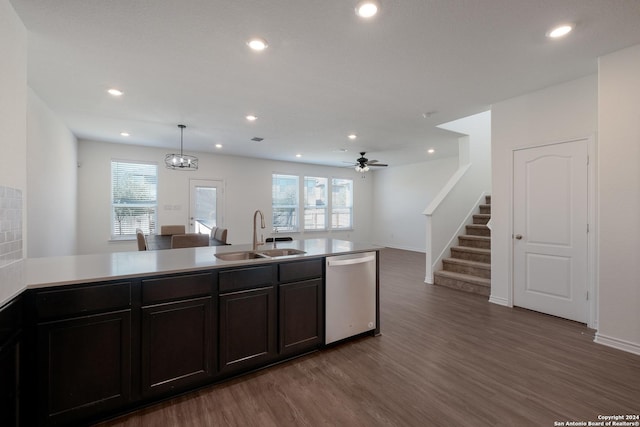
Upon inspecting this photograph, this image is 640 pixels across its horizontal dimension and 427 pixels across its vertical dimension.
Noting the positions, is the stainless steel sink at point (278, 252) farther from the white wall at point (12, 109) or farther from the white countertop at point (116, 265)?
the white wall at point (12, 109)

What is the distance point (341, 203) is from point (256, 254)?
7.09 metres

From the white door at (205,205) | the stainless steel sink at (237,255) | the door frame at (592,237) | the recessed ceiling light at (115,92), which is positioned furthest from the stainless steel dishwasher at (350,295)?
the white door at (205,205)

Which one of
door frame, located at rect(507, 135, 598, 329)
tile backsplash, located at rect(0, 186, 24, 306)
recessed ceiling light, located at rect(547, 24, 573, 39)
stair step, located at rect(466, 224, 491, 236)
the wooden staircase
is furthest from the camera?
stair step, located at rect(466, 224, 491, 236)

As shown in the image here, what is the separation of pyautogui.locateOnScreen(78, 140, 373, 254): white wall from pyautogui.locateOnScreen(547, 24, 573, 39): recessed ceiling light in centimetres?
659

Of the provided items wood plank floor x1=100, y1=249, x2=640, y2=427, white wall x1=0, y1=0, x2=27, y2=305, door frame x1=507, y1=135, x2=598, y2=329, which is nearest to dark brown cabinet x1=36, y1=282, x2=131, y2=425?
wood plank floor x1=100, y1=249, x2=640, y2=427

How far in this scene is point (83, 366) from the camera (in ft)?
5.30

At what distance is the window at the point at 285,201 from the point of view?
8.22 m

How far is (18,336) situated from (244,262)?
1.20 metres

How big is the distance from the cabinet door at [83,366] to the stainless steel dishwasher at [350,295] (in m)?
1.54

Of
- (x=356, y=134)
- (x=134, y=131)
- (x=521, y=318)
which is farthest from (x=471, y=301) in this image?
(x=134, y=131)

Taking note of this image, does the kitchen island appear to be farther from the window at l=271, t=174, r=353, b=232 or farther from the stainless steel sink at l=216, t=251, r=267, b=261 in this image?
the window at l=271, t=174, r=353, b=232

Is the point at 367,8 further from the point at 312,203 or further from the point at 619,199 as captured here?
the point at 312,203

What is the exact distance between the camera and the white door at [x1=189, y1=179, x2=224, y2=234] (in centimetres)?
679

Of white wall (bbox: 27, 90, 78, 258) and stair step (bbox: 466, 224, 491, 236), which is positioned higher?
white wall (bbox: 27, 90, 78, 258)
